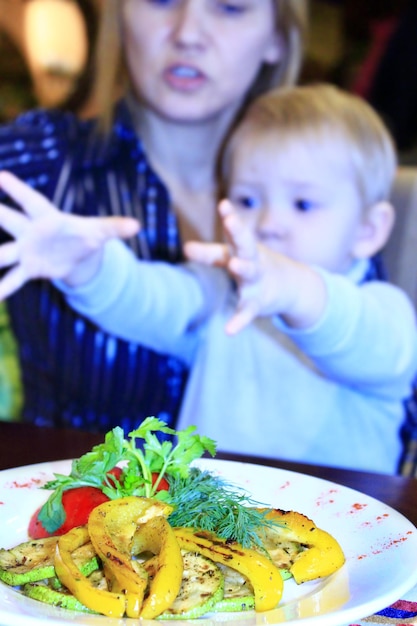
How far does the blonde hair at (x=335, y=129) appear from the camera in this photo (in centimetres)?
156

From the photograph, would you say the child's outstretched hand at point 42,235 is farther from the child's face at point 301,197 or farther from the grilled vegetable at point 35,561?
the grilled vegetable at point 35,561

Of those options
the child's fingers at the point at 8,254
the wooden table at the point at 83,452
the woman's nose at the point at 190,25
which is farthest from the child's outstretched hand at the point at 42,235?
the woman's nose at the point at 190,25

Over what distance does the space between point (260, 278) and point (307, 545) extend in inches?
23.4

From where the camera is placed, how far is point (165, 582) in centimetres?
56

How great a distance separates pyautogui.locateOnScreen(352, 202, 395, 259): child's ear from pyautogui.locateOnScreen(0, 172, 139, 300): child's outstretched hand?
463 mm

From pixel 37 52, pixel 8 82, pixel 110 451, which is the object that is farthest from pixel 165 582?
pixel 8 82

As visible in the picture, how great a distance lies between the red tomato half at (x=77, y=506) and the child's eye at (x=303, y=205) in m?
0.93

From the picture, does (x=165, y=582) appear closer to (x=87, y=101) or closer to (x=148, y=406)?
(x=148, y=406)

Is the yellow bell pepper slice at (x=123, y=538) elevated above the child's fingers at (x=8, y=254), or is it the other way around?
the yellow bell pepper slice at (x=123, y=538)

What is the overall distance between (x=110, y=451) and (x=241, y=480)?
0.59 feet

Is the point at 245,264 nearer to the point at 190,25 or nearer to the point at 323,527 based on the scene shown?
the point at 323,527

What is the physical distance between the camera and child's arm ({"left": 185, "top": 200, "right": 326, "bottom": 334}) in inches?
46.1

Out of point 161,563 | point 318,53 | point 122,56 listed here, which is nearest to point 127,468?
point 161,563

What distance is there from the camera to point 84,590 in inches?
22.1
